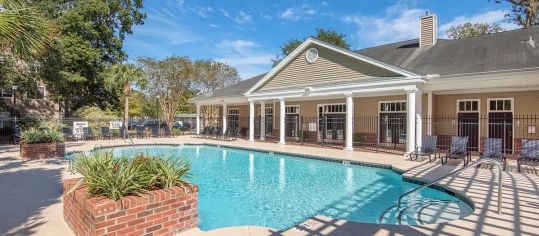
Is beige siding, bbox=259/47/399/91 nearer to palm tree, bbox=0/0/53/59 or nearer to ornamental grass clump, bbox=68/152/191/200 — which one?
ornamental grass clump, bbox=68/152/191/200

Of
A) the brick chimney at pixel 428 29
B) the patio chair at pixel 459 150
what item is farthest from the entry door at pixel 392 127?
the brick chimney at pixel 428 29

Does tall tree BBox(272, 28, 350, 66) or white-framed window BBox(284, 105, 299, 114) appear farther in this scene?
tall tree BBox(272, 28, 350, 66)

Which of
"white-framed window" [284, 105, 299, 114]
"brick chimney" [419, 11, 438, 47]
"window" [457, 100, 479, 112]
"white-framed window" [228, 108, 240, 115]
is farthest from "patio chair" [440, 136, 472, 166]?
"white-framed window" [228, 108, 240, 115]

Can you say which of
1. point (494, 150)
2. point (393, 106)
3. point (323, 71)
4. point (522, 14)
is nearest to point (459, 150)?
point (494, 150)

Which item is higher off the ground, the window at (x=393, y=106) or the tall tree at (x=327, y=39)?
the tall tree at (x=327, y=39)

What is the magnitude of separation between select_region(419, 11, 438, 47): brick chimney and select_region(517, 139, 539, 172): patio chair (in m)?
8.88

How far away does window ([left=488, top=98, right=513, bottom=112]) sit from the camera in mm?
12348

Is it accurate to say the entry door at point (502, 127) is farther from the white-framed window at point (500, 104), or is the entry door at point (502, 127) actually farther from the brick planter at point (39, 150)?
the brick planter at point (39, 150)

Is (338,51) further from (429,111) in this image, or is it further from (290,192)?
(290,192)

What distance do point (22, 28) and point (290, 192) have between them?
6.16 metres

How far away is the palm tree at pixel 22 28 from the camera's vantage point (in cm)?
363

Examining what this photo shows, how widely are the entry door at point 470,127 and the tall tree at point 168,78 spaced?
24025mm

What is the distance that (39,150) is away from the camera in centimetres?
1093

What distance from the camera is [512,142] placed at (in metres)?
12.2
